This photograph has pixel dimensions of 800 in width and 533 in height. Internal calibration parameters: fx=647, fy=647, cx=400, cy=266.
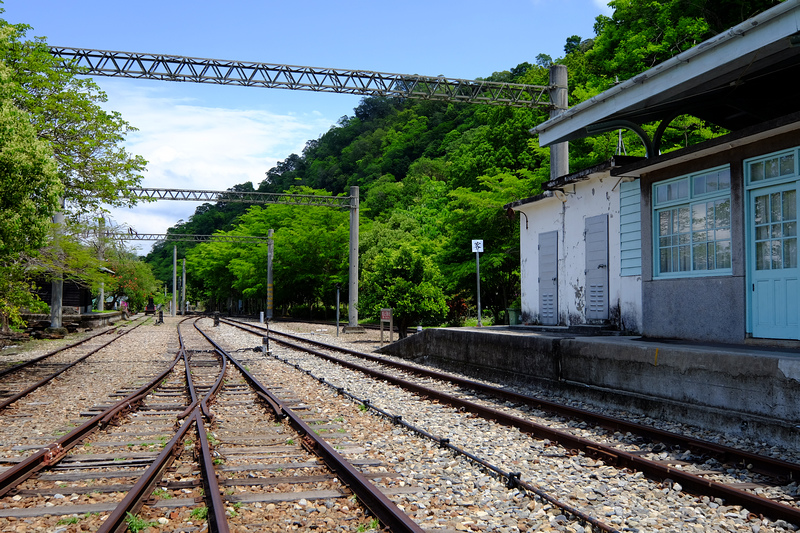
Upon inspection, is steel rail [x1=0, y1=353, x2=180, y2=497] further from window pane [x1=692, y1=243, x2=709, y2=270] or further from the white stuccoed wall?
the white stuccoed wall

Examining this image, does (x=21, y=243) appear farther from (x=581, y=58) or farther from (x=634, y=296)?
(x=581, y=58)

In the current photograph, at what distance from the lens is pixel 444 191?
53.1m

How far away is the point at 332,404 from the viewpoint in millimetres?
10188

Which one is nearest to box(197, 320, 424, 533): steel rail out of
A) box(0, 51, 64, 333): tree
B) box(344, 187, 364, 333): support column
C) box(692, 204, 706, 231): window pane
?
box(692, 204, 706, 231): window pane

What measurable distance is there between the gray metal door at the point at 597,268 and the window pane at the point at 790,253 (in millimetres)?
5120

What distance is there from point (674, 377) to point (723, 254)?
2324 mm

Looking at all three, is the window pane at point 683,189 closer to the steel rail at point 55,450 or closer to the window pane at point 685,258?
the window pane at point 685,258

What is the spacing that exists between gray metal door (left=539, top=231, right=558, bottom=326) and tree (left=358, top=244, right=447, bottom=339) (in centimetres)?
691

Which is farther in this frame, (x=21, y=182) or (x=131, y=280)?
(x=131, y=280)

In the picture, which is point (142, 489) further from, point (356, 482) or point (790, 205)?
point (790, 205)

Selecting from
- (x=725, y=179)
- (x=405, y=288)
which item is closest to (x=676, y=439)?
(x=725, y=179)

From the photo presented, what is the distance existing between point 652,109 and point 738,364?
5.88m

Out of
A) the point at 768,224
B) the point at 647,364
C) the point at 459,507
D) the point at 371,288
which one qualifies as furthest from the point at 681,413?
the point at 371,288

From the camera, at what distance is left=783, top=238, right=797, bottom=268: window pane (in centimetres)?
840
